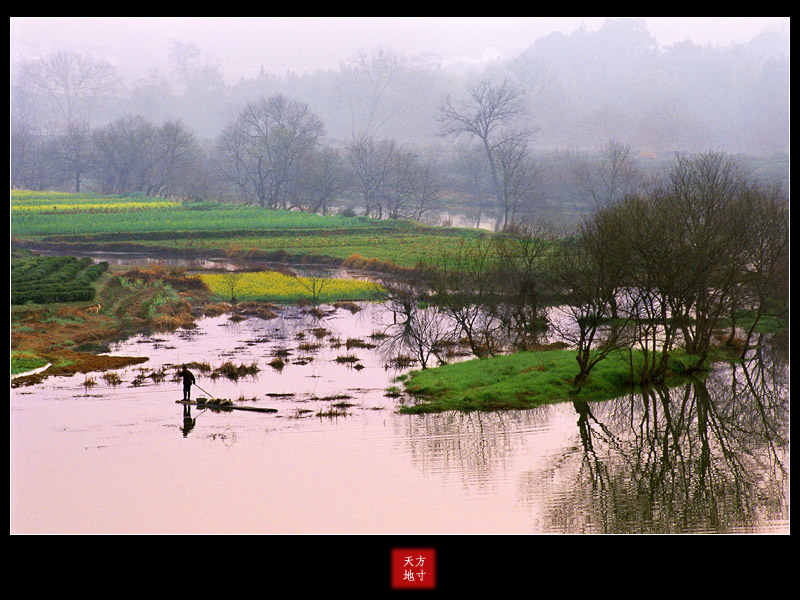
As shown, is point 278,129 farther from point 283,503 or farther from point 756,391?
point 283,503

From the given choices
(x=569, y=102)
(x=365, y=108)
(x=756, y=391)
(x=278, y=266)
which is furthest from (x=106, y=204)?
(x=756, y=391)

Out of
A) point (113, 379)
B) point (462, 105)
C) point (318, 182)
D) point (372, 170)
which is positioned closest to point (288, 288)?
point (113, 379)

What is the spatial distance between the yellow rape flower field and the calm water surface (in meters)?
21.1

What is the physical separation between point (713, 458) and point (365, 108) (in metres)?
128

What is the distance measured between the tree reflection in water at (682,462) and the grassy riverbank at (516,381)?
1.05 metres

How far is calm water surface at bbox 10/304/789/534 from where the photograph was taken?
15.6 m

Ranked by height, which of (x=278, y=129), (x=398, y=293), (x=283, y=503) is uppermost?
(x=278, y=129)

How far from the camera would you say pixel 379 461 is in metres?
19.1

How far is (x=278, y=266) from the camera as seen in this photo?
6406cm

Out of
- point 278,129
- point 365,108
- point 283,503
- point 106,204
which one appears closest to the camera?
point 283,503

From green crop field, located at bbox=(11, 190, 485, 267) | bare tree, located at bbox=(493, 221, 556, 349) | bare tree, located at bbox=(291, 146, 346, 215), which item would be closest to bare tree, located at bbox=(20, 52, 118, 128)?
bare tree, located at bbox=(291, 146, 346, 215)

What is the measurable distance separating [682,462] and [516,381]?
7321 mm

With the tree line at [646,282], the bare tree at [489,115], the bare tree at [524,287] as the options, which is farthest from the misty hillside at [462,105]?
the tree line at [646,282]

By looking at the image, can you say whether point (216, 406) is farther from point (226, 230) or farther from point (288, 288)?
point (226, 230)
